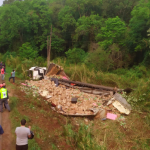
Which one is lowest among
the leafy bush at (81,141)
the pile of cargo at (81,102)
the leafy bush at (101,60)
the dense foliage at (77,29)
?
the leafy bush at (81,141)

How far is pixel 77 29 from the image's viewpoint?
2420 cm

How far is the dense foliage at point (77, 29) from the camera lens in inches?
718

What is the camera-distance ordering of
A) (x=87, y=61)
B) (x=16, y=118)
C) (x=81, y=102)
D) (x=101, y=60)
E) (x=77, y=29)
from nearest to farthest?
(x=16, y=118) < (x=81, y=102) < (x=101, y=60) < (x=87, y=61) < (x=77, y=29)

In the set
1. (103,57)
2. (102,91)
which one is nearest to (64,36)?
(103,57)

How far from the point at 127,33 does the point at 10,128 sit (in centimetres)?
1876

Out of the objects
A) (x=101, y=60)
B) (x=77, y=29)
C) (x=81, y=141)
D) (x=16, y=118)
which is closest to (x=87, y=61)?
(x=101, y=60)

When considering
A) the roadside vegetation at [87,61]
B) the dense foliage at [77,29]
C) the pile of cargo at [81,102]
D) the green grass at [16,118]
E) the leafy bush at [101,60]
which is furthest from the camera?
the dense foliage at [77,29]

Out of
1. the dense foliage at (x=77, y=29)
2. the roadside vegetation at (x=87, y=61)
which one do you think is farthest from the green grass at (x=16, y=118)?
the dense foliage at (x=77, y=29)

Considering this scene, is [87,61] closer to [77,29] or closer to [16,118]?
[77,29]

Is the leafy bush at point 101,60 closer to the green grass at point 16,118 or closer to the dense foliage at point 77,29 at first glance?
the dense foliage at point 77,29

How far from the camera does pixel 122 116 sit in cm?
869

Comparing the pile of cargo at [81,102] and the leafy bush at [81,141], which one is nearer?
the leafy bush at [81,141]

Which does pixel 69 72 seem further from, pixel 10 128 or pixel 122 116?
pixel 10 128

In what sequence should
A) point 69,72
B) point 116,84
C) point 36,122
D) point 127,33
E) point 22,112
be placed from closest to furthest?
point 36,122 < point 22,112 < point 116,84 < point 69,72 < point 127,33
